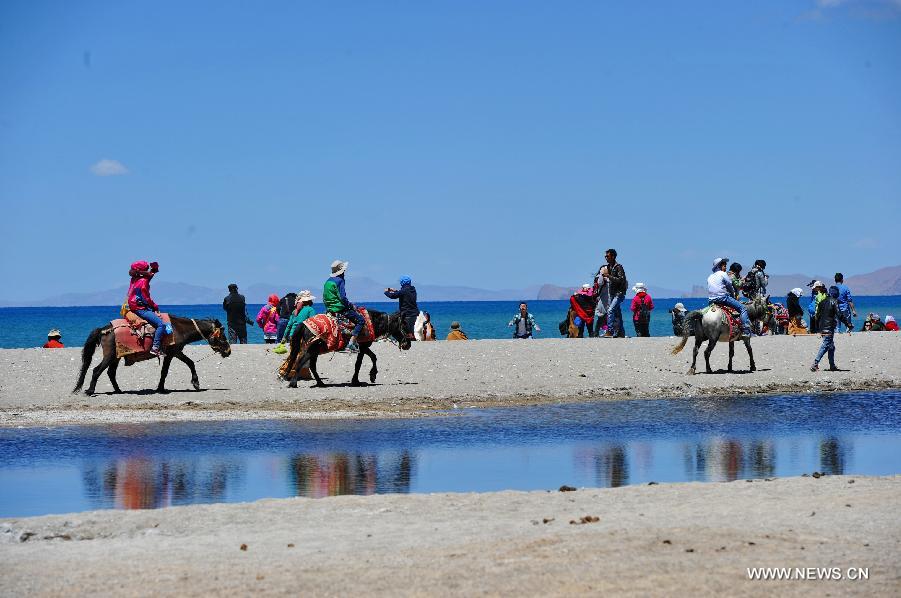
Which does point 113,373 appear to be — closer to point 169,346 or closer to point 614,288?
point 169,346

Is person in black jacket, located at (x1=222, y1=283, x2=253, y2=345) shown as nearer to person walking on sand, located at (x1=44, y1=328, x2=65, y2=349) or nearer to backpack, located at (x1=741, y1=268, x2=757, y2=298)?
person walking on sand, located at (x1=44, y1=328, x2=65, y2=349)

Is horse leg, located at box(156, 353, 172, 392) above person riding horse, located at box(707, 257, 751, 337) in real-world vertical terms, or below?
below

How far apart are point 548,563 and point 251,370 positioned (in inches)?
661

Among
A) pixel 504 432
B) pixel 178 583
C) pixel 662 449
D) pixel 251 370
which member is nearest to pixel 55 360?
pixel 251 370

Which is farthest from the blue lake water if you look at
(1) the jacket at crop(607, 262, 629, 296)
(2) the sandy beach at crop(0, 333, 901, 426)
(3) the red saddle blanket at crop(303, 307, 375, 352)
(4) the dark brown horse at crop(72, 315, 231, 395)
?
(1) the jacket at crop(607, 262, 629, 296)

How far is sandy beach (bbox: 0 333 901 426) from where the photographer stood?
20359 mm

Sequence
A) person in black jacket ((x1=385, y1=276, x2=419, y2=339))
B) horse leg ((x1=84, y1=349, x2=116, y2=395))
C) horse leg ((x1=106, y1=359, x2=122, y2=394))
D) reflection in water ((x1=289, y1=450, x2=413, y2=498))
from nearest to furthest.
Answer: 1. reflection in water ((x1=289, y1=450, x2=413, y2=498))
2. horse leg ((x1=84, y1=349, x2=116, y2=395))
3. horse leg ((x1=106, y1=359, x2=122, y2=394))
4. person in black jacket ((x1=385, y1=276, x2=419, y2=339))

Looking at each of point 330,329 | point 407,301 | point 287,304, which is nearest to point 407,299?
point 407,301

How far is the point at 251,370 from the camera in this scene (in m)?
24.5

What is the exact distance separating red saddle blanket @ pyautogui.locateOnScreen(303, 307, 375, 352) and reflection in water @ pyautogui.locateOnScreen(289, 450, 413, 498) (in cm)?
639

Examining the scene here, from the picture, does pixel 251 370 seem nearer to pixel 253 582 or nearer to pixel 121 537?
pixel 121 537

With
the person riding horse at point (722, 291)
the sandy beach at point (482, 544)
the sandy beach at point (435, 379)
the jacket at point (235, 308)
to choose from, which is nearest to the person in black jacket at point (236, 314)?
the jacket at point (235, 308)

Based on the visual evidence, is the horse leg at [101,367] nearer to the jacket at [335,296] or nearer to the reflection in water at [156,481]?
the jacket at [335,296]

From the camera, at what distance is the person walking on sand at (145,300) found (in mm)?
20781
